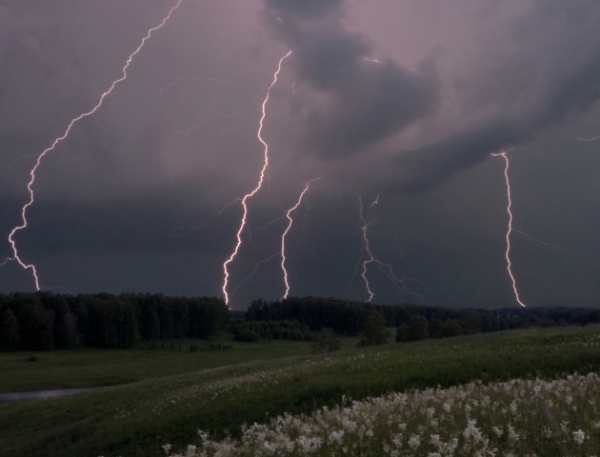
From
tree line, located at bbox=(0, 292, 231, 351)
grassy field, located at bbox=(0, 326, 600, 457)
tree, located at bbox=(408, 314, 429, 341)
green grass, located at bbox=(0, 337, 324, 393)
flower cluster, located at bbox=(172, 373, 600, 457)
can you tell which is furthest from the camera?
tree line, located at bbox=(0, 292, 231, 351)

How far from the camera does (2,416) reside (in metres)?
37.5

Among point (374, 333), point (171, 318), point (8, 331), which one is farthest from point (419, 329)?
point (171, 318)

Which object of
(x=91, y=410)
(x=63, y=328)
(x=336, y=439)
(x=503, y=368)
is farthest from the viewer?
(x=63, y=328)

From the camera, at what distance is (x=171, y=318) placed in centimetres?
15738

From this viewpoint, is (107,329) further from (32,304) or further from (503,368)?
(503,368)

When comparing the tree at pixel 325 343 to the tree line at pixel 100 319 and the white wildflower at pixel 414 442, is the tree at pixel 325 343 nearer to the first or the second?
the tree line at pixel 100 319

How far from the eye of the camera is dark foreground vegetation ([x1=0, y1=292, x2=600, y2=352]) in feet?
416

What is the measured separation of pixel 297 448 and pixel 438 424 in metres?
1.61

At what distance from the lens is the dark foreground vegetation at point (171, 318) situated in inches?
4995

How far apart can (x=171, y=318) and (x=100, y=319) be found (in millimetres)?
21390

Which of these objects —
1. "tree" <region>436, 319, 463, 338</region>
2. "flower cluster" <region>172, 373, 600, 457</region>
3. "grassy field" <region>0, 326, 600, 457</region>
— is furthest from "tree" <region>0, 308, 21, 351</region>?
"flower cluster" <region>172, 373, 600, 457</region>

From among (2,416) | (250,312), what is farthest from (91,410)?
(250,312)

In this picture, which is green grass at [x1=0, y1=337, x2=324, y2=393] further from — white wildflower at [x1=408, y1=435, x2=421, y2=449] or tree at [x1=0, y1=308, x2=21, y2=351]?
white wildflower at [x1=408, y1=435, x2=421, y2=449]

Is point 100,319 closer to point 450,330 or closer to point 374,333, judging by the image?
point 374,333
